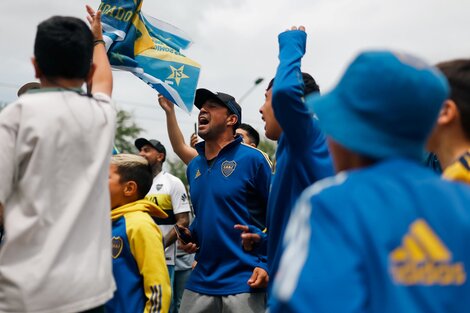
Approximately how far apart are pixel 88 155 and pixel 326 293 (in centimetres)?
155

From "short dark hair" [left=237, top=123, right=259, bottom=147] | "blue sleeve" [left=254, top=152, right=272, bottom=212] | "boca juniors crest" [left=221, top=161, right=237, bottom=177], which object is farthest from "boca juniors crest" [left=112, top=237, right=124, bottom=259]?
"short dark hair" [left=237, top=123, right=259, bottom=147]

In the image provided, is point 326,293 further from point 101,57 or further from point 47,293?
point 101,57

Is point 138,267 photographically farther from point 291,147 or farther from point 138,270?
point 291,147

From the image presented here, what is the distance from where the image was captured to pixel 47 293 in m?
2.62

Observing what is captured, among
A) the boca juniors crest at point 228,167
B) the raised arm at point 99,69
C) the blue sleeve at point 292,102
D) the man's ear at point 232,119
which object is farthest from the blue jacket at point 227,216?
the raised arm at point 99,69

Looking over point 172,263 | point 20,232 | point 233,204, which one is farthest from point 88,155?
point 172,263

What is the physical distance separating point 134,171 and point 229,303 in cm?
131

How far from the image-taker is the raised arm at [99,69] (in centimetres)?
322

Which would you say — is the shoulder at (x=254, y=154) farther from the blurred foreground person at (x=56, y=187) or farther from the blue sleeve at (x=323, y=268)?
the blue sleeve at (x=323, y=268)

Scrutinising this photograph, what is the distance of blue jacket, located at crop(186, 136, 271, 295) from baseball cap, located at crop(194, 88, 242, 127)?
0.63m

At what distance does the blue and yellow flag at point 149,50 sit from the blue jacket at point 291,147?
1370 mm

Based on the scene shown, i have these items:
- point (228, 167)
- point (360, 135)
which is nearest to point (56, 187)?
point (360, 135)

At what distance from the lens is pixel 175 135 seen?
6270mm

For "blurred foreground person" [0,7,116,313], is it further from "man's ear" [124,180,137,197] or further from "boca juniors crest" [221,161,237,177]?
"boca juniors crest" [221,161,237,177]
